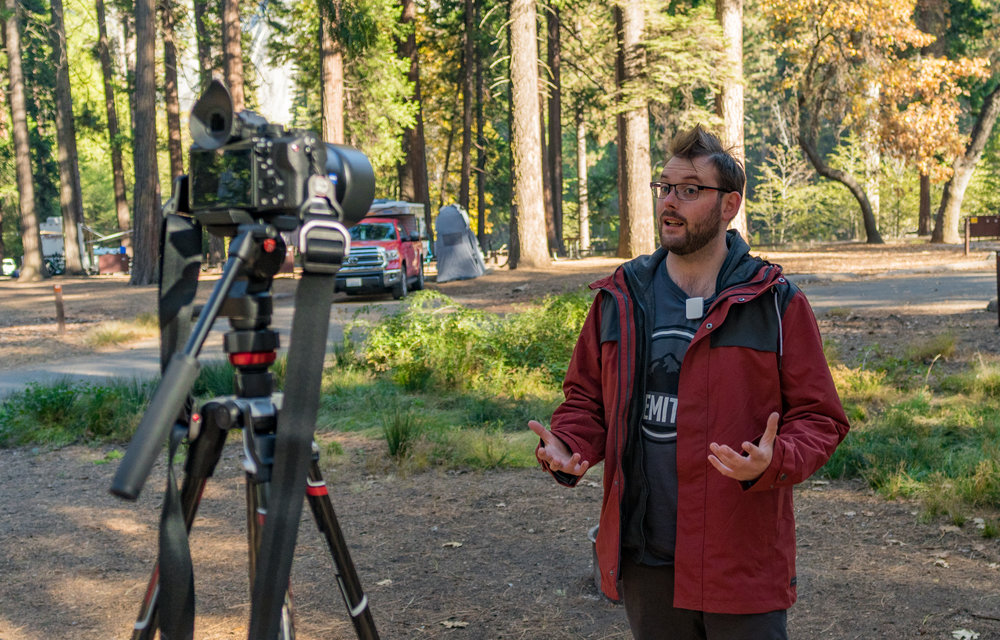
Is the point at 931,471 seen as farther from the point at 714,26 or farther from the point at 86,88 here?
the point at 86,88

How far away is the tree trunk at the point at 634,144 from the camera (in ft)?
79.4

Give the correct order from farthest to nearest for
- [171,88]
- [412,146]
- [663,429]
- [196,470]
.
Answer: [171,88], [412,146], [663,429], [196,470]

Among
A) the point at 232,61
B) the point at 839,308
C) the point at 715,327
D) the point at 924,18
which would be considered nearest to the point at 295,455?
the point at 715,327

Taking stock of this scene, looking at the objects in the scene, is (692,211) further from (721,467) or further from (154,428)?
(154,428)

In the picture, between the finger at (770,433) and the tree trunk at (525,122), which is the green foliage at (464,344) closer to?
the finger at (770,433)

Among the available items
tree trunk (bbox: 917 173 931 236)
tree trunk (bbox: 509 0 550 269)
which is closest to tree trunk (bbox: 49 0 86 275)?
tree trunk (bbox: 509 0 550 269)

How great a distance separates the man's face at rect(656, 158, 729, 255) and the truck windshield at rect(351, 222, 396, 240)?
19.8m

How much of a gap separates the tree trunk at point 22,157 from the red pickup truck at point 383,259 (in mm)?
16889

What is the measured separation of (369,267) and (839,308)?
10540mm

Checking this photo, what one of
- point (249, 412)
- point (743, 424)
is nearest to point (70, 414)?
point (249, 412)

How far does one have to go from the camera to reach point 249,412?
7.41 ft

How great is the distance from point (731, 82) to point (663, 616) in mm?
22313

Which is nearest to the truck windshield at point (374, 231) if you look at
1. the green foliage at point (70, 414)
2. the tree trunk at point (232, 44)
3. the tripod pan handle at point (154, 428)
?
the tree trunk at point (232, 44)

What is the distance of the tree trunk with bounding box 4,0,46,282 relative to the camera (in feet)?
110
